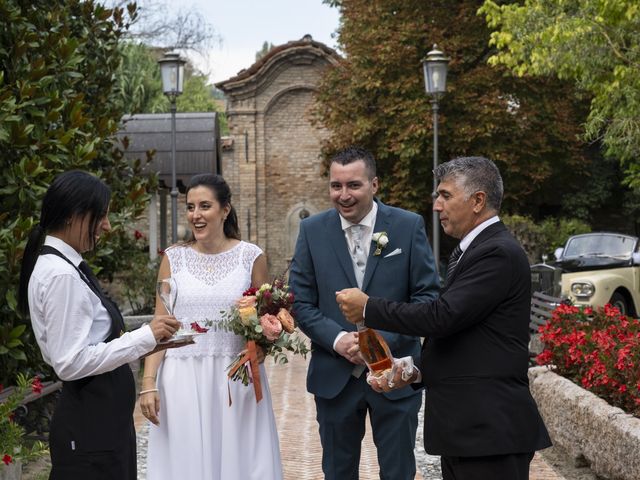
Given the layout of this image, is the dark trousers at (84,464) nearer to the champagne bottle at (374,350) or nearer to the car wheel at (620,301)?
the champagne bottle at (374,350)

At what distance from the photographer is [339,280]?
460 centimetres

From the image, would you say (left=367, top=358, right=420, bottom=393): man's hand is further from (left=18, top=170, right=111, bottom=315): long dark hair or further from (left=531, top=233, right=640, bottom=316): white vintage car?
(left=531, top=233, right=640, bottom=316): white vintage car

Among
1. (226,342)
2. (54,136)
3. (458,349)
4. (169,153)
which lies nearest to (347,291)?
(458,349)

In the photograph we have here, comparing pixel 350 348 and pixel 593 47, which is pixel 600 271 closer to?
pixel 593 47

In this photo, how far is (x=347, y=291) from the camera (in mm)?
3846

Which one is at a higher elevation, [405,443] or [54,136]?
[54,136]

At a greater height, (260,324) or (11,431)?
(260,324)

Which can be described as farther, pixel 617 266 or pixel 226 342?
pixel 617 266

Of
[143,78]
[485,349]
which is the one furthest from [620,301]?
[143,78]

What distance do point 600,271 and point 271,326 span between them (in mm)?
13446

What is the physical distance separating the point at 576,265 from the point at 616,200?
14.7 meters

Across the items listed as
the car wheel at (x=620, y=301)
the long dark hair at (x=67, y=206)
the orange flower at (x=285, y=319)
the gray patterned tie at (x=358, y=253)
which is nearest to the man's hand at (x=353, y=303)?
the orange flower at (x=285, y=319)

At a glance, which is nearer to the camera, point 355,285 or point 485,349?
point 485,349

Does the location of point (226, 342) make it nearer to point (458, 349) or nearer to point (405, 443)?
point (405, 443)
